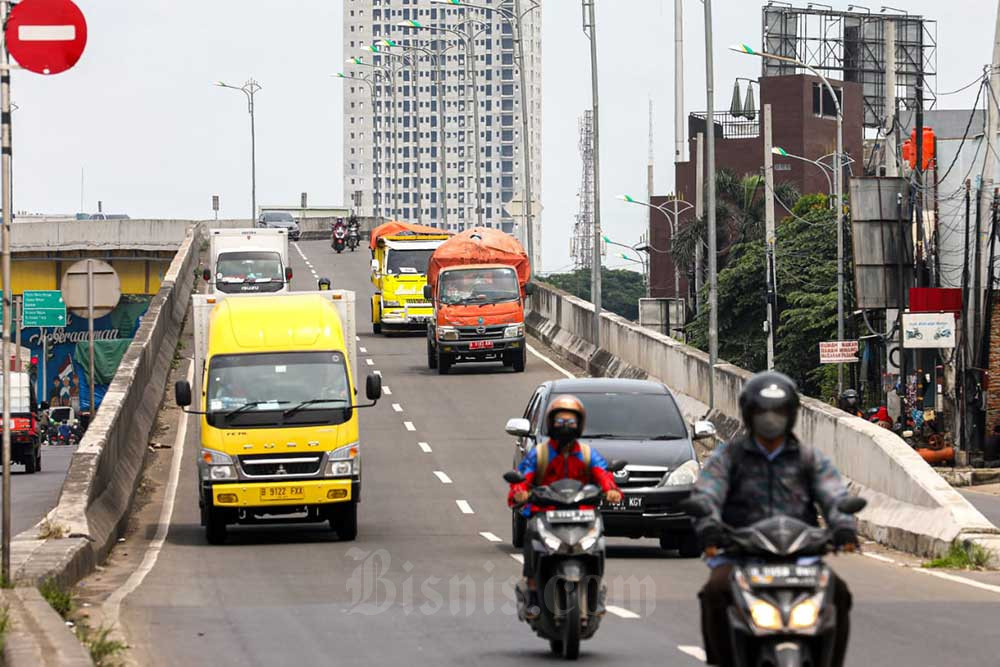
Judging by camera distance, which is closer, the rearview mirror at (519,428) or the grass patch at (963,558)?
the rearview mirror at (519,428)

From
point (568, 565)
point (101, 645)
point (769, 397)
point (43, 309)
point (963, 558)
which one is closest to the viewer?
A: point (769, 397)

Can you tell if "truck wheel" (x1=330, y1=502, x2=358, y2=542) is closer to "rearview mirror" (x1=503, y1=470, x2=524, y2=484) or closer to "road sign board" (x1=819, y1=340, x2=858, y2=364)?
"rearview mirror" (x1=503, y1=470, x2=524, y2=484)

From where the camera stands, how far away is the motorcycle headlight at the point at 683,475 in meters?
19.4

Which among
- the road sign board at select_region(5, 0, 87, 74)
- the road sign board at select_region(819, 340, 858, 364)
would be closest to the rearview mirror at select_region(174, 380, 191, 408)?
the road sign board at select_region(5, 0, 87, 74)

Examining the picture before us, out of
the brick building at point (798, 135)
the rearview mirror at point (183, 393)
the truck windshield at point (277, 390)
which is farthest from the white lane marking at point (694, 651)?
the brick building at point (798, 135)

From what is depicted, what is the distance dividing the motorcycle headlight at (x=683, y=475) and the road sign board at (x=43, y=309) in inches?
2349

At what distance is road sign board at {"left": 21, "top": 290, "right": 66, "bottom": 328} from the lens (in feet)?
256

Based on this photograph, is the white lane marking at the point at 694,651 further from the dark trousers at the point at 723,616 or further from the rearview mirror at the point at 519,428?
the rearview mirror at the point at 519,428

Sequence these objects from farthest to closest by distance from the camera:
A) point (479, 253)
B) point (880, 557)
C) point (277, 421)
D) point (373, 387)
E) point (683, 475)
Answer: point (479, 253), point (373, 387), point (277, 421), point (880, 557), point (683, 475)

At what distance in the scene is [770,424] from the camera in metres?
8.19

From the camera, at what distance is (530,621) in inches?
472

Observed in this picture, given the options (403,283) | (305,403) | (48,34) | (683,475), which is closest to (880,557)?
(683,475)

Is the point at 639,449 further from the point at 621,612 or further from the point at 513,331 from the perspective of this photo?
the point at 513,331

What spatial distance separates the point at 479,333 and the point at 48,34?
93.6ft
